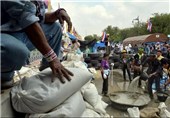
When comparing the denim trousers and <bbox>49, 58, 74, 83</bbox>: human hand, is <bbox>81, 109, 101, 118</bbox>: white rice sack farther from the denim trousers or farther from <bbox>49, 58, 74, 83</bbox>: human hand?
the denim trousers

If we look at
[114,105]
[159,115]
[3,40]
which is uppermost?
[3,40]

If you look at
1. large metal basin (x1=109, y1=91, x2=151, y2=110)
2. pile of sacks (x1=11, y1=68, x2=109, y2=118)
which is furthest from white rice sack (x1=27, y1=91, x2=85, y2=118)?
large metal basin (x1=109, y1=91, x2=151, y2=110)

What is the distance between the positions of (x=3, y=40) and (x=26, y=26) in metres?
0.14

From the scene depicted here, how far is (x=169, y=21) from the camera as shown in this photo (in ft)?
139

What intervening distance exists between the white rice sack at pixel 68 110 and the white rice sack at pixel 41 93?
0.9 inches

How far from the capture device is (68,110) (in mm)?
1189

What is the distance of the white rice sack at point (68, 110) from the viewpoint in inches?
45.1

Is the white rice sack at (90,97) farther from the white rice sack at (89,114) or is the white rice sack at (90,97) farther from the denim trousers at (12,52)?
the denim trousers at (12,52)

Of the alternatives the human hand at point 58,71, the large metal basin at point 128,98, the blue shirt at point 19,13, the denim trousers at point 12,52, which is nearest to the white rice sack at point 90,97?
the human hand at point 58,71

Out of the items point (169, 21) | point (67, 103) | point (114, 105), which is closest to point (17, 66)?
point (67, 103)

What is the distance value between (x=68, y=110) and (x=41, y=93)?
0.52ft

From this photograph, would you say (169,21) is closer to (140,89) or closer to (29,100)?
(140,89)

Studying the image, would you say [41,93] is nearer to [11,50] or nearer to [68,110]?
[68,110]

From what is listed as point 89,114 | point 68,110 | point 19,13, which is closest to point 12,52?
point 19,13
